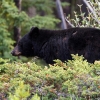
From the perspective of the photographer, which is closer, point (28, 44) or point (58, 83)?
point (58, 83)

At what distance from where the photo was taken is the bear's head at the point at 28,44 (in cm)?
896

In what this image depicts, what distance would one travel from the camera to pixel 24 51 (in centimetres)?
930

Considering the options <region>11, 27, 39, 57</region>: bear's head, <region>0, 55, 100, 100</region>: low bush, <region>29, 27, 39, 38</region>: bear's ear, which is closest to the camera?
<region>0, 55, 100, 100</region>: low bush

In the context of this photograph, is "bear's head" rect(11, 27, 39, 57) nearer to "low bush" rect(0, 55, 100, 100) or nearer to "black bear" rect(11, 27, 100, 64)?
"black bear" rect(11, 27, 100, 64)

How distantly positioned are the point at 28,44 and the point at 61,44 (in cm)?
116

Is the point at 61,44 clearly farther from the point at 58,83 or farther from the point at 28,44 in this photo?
the point at 58,83

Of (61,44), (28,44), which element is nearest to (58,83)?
(61,44)

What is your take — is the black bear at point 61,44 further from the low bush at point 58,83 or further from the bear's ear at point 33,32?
the low bush at point 58,83

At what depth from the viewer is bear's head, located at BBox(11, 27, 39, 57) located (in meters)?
8.96

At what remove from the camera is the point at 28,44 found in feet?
30.1

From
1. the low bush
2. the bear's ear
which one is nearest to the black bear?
the bear's ear

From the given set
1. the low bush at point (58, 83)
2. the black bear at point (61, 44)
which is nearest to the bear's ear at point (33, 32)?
the black bear at point (61, 44)

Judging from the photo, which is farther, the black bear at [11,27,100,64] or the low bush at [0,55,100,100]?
the black bear at [11,27,100,64]

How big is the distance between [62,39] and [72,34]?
0.34 meters
